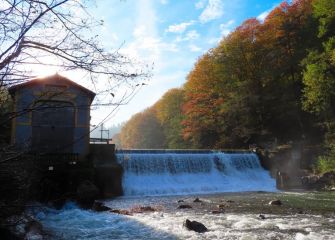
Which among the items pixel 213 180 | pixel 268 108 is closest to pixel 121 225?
pixel 213 180

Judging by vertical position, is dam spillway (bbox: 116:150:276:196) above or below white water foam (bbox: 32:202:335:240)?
above

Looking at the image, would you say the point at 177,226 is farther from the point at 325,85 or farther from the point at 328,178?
the point at 325,85

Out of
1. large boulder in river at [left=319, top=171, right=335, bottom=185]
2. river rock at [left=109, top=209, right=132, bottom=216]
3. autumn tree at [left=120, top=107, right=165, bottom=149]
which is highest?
autumn tree at [left=120, top=107, right=165, bottom=149]

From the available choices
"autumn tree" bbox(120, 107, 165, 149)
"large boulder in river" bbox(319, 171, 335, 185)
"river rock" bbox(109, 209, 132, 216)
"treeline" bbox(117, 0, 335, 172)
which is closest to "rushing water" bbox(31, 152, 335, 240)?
"river rock" bbox(109, 209, 132, 216)

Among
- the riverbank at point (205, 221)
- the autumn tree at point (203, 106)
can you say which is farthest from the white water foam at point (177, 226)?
the autumn tree at point (203, 106)

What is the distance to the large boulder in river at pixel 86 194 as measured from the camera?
1427cm

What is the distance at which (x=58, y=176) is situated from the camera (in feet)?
52.2

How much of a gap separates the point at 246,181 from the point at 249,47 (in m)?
15.1

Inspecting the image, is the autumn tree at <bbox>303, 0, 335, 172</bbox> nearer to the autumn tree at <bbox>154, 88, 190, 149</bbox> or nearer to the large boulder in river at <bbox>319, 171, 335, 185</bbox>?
the large boulder in river at <bbox>319, 171, 335, 185</bbox>

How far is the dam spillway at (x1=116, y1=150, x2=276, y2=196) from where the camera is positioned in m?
19.3

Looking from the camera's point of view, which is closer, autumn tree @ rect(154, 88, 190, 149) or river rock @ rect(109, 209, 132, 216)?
river rock @ rect(109, 209, 132, 216)

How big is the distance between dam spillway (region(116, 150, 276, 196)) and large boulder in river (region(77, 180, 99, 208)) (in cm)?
363

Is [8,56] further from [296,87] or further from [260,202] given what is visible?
[296,87]

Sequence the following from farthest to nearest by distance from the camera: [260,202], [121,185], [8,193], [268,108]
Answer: [268,108], [121,185], [260,202], [8,193]
